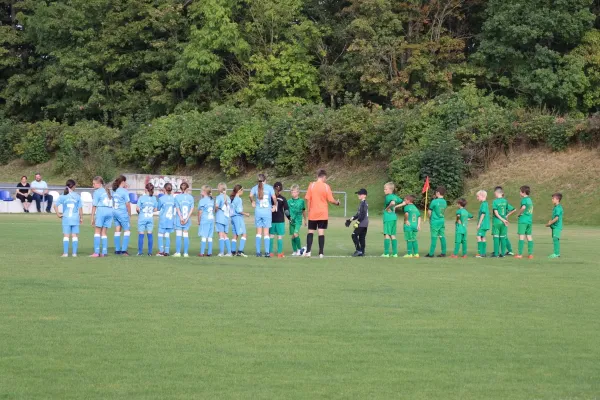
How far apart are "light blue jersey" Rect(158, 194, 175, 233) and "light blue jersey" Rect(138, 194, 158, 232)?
0.30 meters

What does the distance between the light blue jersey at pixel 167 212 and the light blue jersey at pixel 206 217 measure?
651 millimetres

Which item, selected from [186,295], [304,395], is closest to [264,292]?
[186,295]

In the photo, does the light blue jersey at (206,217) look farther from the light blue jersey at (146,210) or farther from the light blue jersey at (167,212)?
the light blue jersey at (146,210)

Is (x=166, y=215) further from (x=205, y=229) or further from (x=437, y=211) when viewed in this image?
(x=437, y=211)

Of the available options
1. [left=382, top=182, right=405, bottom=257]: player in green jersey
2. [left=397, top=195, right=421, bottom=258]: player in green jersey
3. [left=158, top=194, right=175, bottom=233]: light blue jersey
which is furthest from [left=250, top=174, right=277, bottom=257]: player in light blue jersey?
[left=397, top=195, right=421, bottom=258]: player in green jersey

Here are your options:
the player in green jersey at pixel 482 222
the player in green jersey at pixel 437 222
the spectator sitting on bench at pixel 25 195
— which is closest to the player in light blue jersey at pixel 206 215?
the player in green jersey at pixel 437 222

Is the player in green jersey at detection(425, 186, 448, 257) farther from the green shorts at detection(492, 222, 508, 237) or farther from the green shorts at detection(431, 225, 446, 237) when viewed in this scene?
the green shorts at detection(492, 222, 508, 237)

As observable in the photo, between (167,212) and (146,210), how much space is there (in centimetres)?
78

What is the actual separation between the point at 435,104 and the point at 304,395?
4526 centimetres

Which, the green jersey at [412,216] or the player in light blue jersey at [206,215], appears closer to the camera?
the player in light blue jersey at [206,215]

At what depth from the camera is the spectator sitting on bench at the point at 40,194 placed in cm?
4238

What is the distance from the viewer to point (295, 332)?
1142cm

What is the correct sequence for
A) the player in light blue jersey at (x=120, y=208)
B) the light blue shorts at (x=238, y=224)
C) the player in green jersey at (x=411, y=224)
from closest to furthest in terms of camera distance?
1. the player in light blue jersey at (x=120, y=208)
2. the light blue shorts at (x=238, y=224)
3. the player in green jersey at (x=411, y=224)

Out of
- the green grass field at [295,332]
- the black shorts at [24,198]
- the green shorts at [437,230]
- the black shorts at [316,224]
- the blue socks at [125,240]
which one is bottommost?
the green grass field at [295,332]
